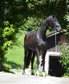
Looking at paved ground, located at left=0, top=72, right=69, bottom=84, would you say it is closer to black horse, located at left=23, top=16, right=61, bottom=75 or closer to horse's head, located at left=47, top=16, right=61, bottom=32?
black horse, located at left=23, top=16, right=61, bottom=75

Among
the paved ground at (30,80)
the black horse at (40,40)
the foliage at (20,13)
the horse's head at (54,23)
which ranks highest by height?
the foliage at (20,13)

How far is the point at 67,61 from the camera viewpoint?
43.2 feet

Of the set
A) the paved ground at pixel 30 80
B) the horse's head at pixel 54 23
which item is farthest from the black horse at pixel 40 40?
the paved ground at pixel 30 80

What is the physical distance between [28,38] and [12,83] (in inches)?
106

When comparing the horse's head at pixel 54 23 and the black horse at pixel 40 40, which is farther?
the black horse at pixel 40 40

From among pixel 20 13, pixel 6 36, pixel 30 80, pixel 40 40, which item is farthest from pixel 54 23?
pixel 20 13

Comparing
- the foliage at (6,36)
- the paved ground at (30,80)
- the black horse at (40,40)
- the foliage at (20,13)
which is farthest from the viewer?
the foliage at (20,13)

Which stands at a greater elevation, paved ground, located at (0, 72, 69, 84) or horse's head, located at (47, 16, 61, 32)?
horse's head, located at (47, 16, 61, 32)

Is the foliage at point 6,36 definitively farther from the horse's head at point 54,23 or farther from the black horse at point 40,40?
the horse's head at point 54,23

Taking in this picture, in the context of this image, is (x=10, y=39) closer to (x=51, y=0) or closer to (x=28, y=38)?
(x=51, y=0)

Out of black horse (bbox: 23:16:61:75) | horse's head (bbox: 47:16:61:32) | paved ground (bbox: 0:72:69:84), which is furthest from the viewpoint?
black horse (bbox: 23:16:61:75)

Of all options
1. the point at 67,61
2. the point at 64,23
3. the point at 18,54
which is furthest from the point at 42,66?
the point at 18,54

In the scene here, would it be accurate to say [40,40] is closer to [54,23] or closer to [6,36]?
[54,23]

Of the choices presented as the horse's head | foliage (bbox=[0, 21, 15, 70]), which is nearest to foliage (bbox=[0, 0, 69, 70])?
foliage (bbox=[0, 21, 15, 70])
